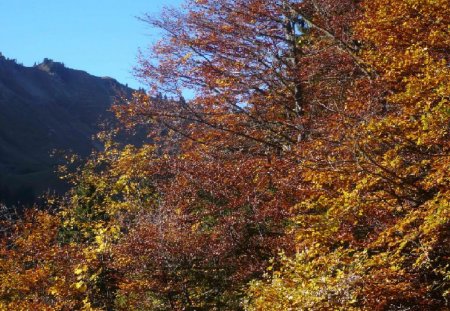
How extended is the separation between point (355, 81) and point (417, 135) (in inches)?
184

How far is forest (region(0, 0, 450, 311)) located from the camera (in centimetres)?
881

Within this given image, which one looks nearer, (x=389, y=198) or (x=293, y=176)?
(x=389, y=198)

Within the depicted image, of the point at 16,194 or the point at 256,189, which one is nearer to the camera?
the point at 256,189

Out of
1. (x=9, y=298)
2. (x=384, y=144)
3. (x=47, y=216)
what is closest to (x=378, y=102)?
(x=384, y=144)

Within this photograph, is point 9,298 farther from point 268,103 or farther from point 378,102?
point 378,102

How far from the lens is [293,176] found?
12.1 metres

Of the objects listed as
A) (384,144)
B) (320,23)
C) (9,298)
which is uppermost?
(320,23)

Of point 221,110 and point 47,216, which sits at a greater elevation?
point 221,110

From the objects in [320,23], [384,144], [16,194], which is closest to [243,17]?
[320,23]

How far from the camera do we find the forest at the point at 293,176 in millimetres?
8812

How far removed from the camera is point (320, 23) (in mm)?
14281

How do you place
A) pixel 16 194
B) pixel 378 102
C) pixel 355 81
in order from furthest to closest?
pixel 16 194
pixel 355 81
pixel 378 102

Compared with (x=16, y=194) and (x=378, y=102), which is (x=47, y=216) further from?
(x=16, y=194)

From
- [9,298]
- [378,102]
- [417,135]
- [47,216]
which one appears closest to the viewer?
[417,135]
